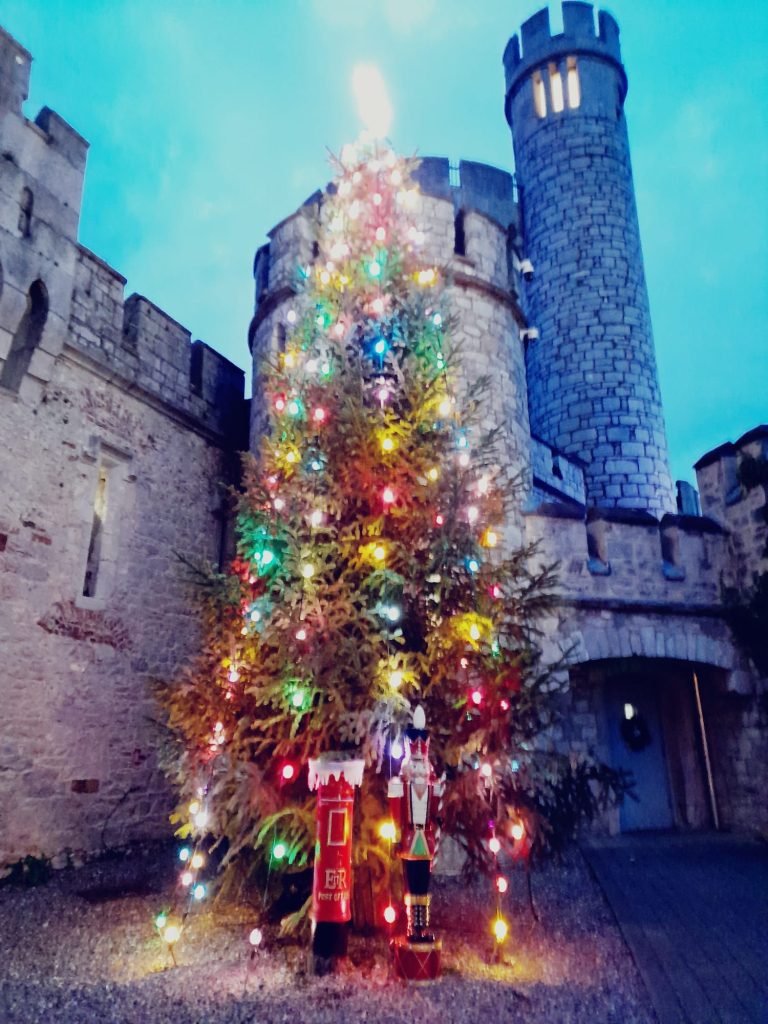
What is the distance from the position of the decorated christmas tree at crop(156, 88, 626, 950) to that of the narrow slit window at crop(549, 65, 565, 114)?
1176 cm

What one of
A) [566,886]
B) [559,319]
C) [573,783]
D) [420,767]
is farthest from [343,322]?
[559,319]

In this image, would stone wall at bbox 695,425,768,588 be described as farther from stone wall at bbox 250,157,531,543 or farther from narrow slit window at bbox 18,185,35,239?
narrow slit window at bbox 18,185,35,239

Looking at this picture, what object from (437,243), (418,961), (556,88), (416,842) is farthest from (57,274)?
(556,88)

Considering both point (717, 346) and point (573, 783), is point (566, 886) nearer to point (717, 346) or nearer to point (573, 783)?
point (573, 783)

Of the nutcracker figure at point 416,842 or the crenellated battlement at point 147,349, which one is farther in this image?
the crenellated battlement at point 147,349

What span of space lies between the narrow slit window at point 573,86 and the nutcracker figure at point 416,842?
1443 cm

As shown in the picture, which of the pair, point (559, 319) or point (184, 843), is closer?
point (184, 843)

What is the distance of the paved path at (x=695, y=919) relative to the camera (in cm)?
295

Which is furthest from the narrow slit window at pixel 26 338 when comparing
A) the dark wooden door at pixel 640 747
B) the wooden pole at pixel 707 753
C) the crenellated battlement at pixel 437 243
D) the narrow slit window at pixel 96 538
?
the wooden pole at pixel 707 753

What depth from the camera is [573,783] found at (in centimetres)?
410

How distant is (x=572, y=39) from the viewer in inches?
558

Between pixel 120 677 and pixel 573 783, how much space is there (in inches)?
165

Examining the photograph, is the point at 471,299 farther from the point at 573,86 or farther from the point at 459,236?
the point at 573,86

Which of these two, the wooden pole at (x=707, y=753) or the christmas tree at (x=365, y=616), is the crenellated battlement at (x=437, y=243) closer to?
the christmas tree at (x=365, y=616)
